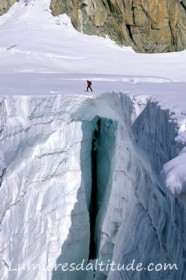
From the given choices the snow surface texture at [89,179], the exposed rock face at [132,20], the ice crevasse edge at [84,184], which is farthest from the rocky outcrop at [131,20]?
the ice crevasse edge at [84,184]

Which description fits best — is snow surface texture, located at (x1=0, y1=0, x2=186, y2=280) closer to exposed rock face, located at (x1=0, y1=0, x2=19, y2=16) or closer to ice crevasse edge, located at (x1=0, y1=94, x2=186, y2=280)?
ice crevasse edge, located at (x1=0, y1=94, x2=186, y2=280)

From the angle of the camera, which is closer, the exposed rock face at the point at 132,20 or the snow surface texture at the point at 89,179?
the snow surface texture at the point at 89,179

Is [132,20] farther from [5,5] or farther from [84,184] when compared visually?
[84,184]

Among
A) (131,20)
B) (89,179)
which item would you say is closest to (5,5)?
(131,20)

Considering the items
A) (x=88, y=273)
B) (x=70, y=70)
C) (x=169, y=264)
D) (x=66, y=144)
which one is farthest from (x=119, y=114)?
(x=70, y=70)

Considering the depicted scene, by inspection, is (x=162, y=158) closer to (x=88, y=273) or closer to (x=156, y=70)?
(x=88, y=273)

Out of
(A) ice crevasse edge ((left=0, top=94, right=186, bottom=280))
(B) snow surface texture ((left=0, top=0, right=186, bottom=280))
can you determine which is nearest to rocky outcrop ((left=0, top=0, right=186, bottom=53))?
(B) snow surface texture ((left=0, top=0, right=186, bottom=280))

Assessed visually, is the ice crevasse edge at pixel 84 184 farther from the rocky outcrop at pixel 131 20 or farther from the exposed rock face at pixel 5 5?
the exposed rock face at pixel 5 5

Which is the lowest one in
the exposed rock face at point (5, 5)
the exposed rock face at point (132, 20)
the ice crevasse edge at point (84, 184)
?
the ice crevasse edge at point (84, 184)
